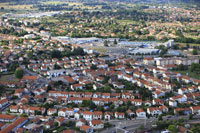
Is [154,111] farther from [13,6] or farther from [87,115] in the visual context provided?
[13,6]

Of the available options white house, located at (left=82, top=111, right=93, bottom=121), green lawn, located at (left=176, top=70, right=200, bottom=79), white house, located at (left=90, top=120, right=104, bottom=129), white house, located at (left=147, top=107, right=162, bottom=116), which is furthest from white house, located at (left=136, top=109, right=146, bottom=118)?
green lawn, located at (left=176, top=70, right=200, bottom=79)

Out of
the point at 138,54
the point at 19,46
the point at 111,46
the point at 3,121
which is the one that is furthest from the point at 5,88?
the point at 111,46

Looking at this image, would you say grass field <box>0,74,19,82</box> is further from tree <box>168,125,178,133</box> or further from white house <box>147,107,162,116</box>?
tree <box>168,125,178,133</box>

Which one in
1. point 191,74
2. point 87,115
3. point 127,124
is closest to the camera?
point 127,124

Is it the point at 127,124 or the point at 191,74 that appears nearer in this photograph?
the point at 127,124

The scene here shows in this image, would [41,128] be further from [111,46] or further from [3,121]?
[111,46]

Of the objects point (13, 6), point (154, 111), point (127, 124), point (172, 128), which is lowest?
point (127, 124)

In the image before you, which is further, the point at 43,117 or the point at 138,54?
the point at 138,54

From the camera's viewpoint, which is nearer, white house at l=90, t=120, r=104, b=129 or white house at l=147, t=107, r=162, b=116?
white house at l=90, t=120, r=104, b=129

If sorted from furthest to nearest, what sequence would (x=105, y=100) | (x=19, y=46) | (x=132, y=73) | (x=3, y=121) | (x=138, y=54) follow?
(x=19, y=46) < (x=138, y=54) < (x=132, y=73) < (x=105, y=100) < (x=3, y=121)

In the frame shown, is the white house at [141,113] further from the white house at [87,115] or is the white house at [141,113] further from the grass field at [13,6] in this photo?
the grass field at [13,6]

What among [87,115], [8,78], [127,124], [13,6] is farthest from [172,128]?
[13,6]
